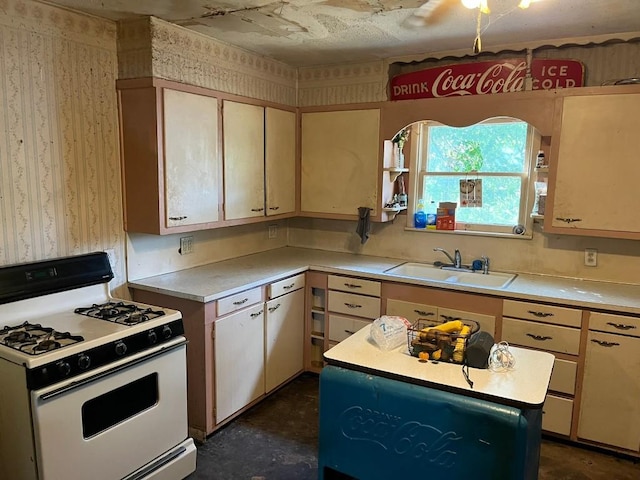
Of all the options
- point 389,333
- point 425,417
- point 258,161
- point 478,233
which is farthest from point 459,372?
point 258,161

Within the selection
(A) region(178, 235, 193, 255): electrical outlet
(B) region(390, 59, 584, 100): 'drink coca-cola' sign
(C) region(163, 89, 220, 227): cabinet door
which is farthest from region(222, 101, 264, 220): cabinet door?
(B) region(390, 59, 584, 100): 'drink coca-cola' sign

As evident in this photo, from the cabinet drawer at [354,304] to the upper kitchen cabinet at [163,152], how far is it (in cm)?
112

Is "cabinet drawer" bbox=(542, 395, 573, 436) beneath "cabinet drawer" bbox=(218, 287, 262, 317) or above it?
beneath

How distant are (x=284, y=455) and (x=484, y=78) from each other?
2.68 m

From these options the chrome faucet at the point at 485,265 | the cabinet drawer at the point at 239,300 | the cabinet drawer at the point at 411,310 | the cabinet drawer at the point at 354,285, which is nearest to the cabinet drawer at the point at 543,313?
the cabinet drawer at the point at 411,310

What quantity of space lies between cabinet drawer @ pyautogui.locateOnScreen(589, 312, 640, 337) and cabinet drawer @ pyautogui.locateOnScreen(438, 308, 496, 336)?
0.52 m

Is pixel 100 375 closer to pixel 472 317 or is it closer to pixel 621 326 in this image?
pixel 472 317

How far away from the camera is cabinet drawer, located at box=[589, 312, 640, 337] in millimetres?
2561

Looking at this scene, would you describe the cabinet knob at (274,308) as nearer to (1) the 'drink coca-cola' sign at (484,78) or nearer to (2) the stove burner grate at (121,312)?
(2) the stove burner grate at (121,312)

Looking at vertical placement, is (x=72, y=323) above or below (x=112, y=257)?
below

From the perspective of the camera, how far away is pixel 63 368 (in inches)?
74.5

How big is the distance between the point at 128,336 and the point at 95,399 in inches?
11.3

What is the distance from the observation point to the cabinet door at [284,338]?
3.22 meters

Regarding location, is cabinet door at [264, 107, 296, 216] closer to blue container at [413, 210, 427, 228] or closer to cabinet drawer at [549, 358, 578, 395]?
blue container at [413, 210, 427, 228]
